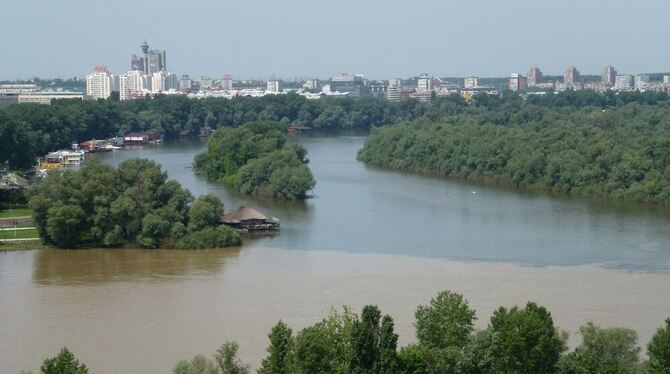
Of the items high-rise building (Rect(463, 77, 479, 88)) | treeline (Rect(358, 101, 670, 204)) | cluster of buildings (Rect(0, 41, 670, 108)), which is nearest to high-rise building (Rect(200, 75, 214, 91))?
cluster of buildings (Rect(0, 41, 670, 108))

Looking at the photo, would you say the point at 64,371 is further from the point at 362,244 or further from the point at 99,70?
the point at 99,70

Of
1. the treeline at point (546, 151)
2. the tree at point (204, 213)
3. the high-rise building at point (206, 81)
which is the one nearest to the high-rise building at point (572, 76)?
the high-rise building at point (206, 81)

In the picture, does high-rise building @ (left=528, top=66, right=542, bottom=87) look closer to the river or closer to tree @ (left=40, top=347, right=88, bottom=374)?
the river

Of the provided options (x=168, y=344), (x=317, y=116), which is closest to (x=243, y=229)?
(x=168, y=344)

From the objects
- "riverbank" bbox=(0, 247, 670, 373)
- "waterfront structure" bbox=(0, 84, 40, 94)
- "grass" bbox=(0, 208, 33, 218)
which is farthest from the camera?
"waterfront structure" bbox=(0, 84, 40, 94)

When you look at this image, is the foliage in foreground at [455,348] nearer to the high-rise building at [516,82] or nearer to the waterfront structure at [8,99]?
the waterfront structure at [8,99]

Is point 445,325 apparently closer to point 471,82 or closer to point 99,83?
point 99,83

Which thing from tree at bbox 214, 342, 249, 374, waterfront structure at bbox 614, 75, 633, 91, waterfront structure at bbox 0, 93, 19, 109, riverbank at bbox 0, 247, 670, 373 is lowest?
riverbank at bbox 0, 247, 670, 373

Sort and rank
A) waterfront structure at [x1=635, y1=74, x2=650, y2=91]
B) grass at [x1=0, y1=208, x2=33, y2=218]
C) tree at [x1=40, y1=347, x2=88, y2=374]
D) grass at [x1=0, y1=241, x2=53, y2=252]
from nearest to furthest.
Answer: tree at [x1=40, y1=347, x2=88, y2=374] → grass at [x1=0, y1=241, x2=53, y2=252] → grass at [x1=0, y1=208, x2=33, y2=218] → waterfront structure at [x1=635, y1=74, x2=650, y2=91]
